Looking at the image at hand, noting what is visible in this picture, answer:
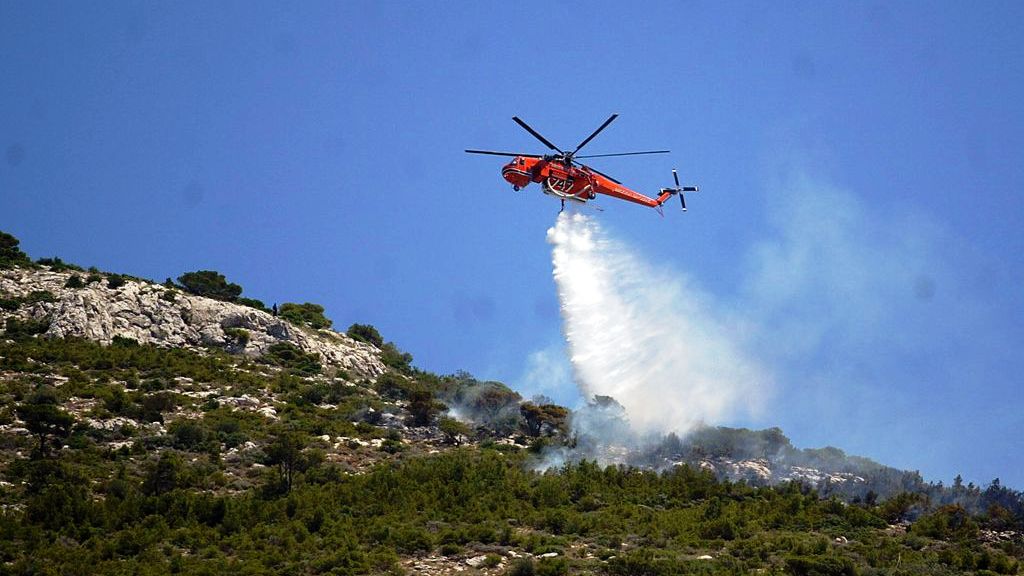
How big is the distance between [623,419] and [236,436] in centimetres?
2999

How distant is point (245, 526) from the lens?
176ft

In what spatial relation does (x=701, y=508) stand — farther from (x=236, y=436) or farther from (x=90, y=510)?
(x=90, y=510)

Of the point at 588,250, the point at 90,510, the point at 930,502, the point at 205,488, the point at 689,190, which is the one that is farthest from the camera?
the point at 588,250

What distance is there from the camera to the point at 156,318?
8831 cm

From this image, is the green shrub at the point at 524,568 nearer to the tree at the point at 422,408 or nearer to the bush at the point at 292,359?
the tree at the point at 422,408

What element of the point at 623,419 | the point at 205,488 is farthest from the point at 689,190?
the point at 205,488

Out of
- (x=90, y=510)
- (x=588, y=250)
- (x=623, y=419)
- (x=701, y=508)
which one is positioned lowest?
(x=90, y=510)

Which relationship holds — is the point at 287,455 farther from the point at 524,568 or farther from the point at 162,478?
the point at 524,568

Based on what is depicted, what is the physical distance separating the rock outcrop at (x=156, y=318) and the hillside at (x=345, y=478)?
202 mm

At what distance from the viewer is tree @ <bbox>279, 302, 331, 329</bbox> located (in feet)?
336

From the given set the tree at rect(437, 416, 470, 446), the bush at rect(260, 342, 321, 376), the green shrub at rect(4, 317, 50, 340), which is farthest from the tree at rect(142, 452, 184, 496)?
the green shrub at rect(4, 317, 50, 340)

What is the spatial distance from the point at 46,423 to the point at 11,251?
44372 mm

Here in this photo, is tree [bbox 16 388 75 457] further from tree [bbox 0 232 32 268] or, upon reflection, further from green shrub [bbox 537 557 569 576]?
tree [bbox 0 232 32 268]

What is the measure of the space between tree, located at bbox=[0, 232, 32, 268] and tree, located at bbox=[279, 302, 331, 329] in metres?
23.0
